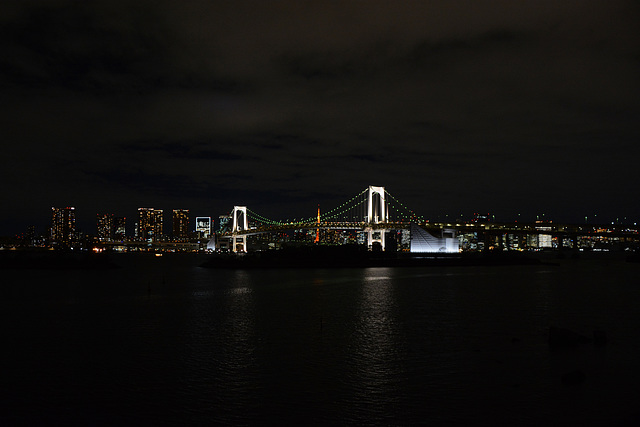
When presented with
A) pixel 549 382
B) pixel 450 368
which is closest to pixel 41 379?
pixel 450 368

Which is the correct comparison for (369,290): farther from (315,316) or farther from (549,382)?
(549,382)

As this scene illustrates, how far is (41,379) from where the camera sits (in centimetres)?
1150

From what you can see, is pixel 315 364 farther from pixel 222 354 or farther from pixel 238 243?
pixel 238 243

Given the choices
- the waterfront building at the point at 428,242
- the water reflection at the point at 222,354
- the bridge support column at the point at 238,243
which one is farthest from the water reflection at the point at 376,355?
the bridge support column at the point at 238,243

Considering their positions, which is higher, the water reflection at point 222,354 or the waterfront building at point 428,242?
the waterfront building at point 428,242

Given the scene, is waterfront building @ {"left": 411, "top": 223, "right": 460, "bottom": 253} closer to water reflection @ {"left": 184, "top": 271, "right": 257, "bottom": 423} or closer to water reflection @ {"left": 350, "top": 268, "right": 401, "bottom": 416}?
water reflection @ {"left": 350, "top": 268, "right": 401, "bottom": 416}

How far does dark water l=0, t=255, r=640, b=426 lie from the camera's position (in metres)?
9.27

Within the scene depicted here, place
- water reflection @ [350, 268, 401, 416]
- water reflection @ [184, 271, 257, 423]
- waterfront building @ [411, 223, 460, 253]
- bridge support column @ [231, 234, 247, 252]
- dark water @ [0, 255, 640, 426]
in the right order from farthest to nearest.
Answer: bridge support column @ [231, 234, 247, 252]
waterfront building @ [411, 223, 460, 253]
water reflection @ [350, 268, 401, 416]
water reflection @ [184, 271, 257, 423]
dark water @ [0, 255, 640, 426]

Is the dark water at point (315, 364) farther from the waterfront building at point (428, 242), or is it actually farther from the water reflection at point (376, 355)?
the waterfront building at point (428, 242)

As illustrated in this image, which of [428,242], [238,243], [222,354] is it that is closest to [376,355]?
[222,354]

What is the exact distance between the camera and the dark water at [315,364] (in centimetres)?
927

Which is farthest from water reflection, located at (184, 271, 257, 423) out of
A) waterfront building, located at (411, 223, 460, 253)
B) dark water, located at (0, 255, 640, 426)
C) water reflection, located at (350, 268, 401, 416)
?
waterfront building, located at (411, 223, 460, 253)

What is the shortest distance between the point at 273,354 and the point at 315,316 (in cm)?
739

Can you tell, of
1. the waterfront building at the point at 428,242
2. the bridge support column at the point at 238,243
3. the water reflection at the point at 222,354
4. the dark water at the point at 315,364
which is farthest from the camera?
the bridge support column at the point at 238,243
